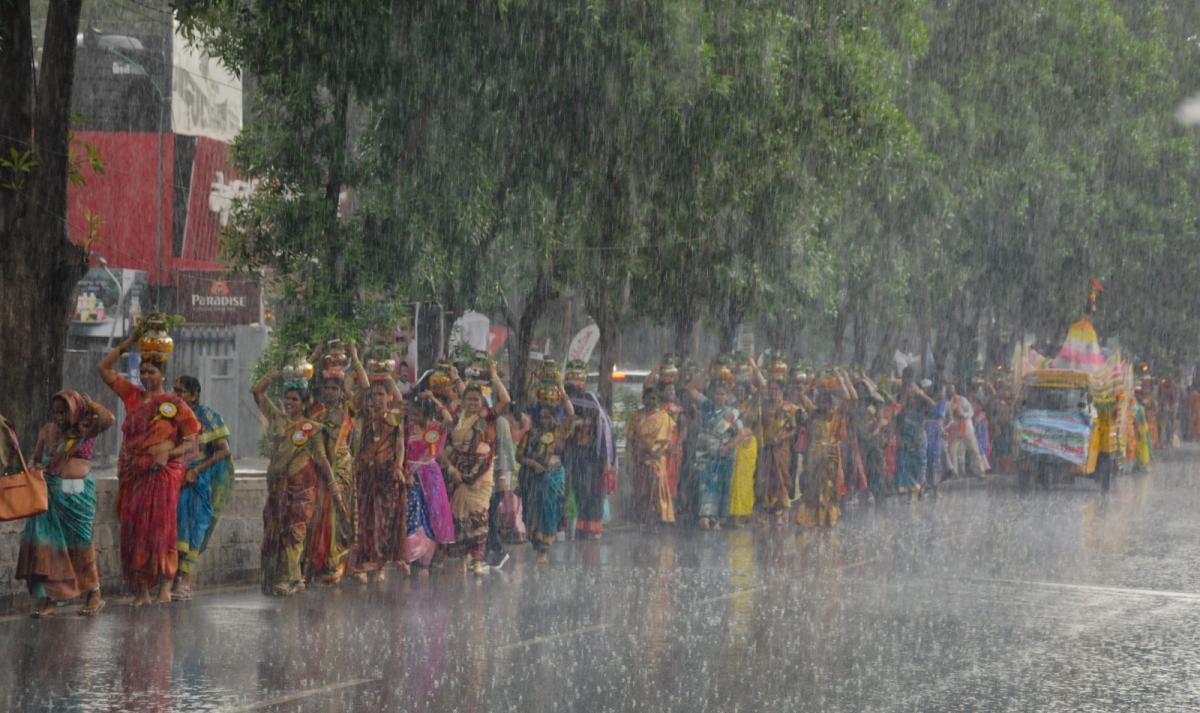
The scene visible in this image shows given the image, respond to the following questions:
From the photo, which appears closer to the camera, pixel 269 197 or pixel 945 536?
pixel 269 197

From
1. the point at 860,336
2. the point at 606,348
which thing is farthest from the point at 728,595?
the point at 860,336

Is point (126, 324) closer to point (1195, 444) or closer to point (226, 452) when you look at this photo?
point (226, 452)

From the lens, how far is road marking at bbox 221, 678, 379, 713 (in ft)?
27.0

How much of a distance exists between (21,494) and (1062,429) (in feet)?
67.0

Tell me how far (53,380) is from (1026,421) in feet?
61.7

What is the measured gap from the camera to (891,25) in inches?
980

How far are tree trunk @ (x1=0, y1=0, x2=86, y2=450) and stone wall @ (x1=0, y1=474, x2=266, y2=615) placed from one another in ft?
2.80

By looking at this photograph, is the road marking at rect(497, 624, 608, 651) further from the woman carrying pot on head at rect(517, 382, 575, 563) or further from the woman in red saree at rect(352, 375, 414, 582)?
the woman carrying pot on head at rect(517, 382, 575, 563)

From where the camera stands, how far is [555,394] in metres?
16.5

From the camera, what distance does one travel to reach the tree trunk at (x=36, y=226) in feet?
41.4

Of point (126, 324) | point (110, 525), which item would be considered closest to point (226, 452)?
point (110, 525)

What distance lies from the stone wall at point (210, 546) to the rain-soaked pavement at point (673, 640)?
599mm

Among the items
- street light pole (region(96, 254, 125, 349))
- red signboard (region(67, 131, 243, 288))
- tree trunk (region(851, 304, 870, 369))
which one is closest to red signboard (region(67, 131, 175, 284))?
red signboard (region(67, 131, 243, 288))

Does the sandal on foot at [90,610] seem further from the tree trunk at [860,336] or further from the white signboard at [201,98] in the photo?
the tree trunk at [860,336]
